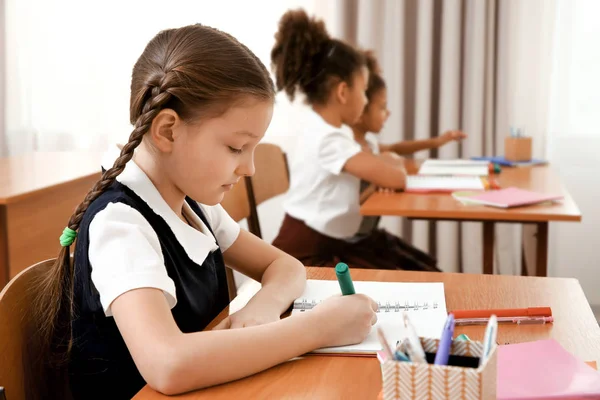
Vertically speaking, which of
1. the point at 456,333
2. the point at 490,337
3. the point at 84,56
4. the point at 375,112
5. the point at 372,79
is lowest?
the point at 456,333

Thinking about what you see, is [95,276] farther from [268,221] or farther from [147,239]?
[268,221]

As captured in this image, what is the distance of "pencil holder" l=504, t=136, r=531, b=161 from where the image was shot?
284 centimetres

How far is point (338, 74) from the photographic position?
252 centimetres

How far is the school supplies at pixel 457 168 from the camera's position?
256 centimetres

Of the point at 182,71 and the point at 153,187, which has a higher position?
the point at 182,71

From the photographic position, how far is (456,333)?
3.32 ft

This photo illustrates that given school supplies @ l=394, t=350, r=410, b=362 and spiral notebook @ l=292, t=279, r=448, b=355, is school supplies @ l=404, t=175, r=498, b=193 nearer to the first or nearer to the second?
spiral notebook @ l=292, t=279, r=448, b=355

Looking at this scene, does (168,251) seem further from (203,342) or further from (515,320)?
(515,320)

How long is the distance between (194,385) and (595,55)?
2.95m

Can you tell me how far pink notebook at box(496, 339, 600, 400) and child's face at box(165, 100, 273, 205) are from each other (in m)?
0.44

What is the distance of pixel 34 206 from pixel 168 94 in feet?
3.98

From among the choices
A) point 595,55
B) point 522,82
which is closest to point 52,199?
point 522,82

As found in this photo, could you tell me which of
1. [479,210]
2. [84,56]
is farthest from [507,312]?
[84,56]

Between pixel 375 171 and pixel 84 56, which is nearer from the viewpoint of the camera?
pixel 375 171
